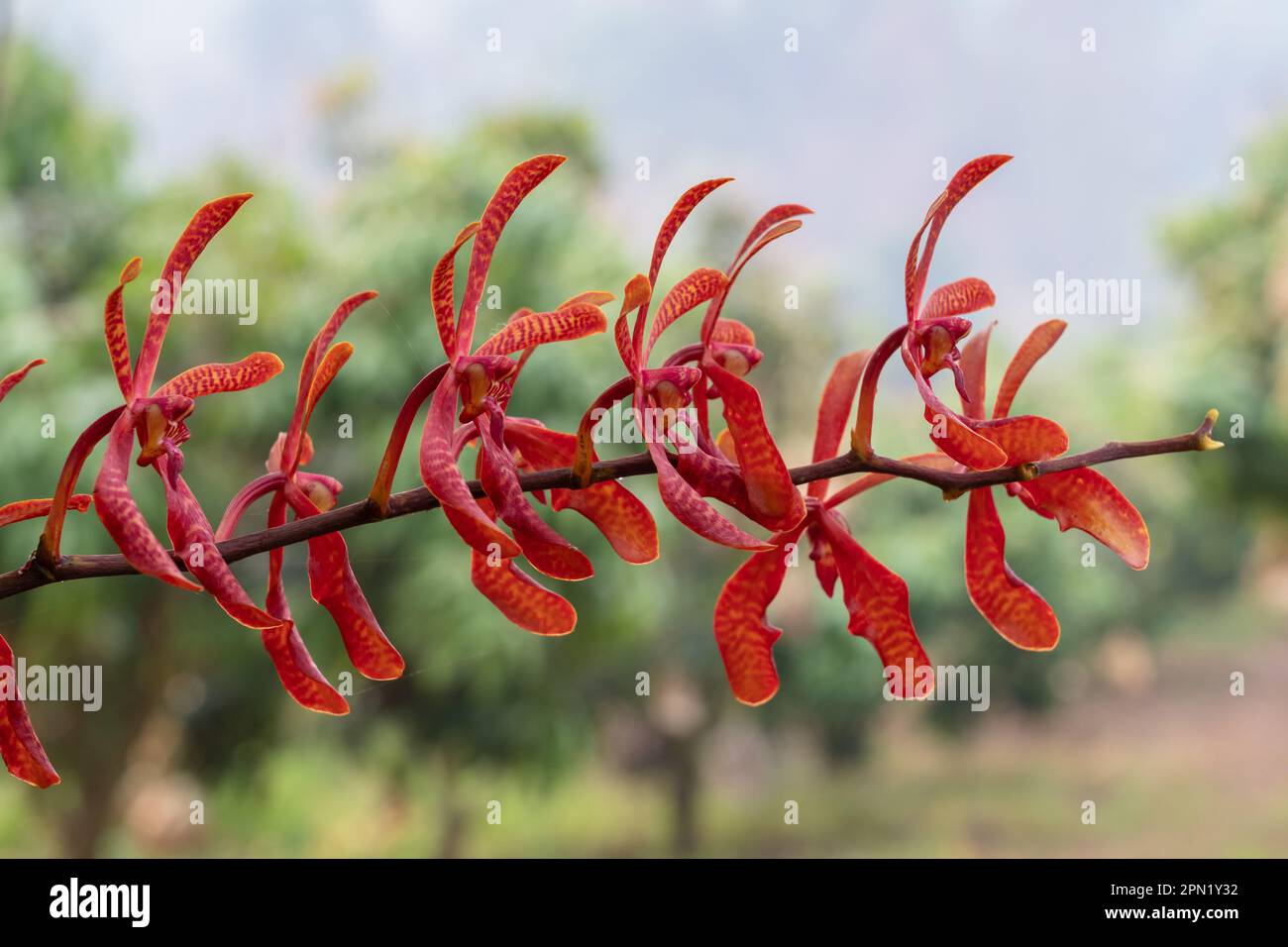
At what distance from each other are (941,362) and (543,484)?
111 mm

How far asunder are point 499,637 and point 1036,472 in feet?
10.2

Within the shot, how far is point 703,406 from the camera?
0.33 metres

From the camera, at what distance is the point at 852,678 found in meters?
4.95

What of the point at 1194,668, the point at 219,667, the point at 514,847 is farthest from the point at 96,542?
the point at 1194,668

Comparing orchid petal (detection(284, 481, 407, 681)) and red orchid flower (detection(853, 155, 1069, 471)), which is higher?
red orchid flower (detection(853, 155, 1069, 471))

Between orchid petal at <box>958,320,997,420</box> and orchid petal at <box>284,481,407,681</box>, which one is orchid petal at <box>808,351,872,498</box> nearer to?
orchid petal at <box>958,320,997,420</box>

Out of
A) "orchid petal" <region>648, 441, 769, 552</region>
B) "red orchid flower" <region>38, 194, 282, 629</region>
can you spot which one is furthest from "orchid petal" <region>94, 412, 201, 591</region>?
"orchid petal" <region>648, 441, 769, 552</region>

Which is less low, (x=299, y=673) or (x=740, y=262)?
(x=740, y=262)

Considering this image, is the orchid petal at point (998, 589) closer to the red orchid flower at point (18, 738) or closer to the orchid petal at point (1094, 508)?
the orchid petal at point (1094, 508)

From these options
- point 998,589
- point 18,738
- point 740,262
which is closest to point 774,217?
point 740,262

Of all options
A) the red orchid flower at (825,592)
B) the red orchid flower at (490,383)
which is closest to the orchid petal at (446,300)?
the red orchid flower at (490,383)

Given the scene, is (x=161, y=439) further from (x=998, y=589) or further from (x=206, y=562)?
(x=998, y=589)

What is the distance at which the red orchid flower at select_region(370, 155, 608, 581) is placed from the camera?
0.29 metres

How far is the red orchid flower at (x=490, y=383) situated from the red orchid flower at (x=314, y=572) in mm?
29
